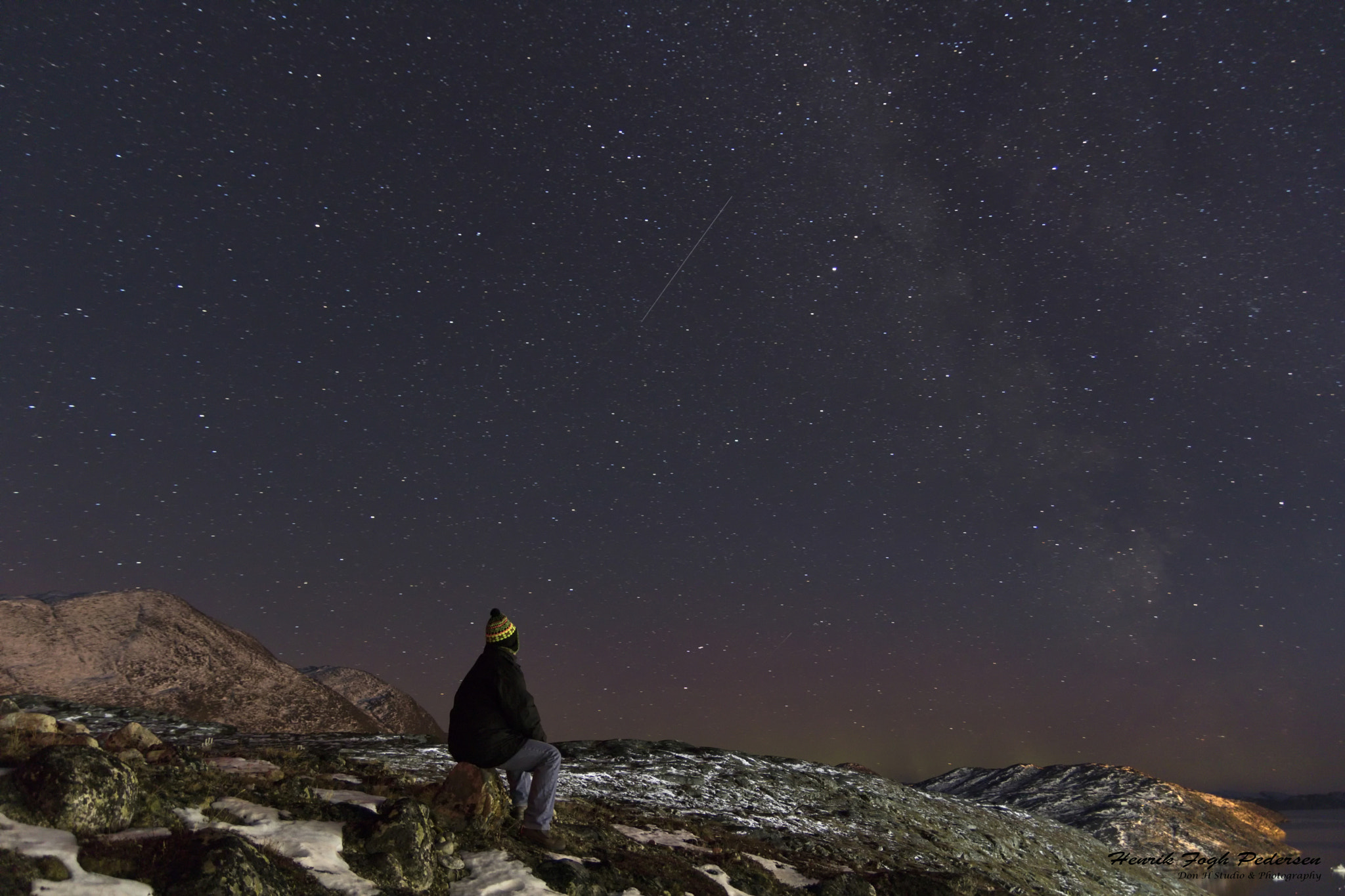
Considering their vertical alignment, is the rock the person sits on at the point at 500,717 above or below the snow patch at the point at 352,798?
above

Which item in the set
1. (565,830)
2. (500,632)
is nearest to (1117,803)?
(565,830)

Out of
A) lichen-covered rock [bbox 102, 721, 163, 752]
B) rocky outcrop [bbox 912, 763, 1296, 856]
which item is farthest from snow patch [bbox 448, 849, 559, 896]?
rocky outcrop [bbox 912, 763, 1296, 856]

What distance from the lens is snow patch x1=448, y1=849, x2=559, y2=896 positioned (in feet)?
30.9

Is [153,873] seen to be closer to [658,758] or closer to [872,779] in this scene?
[658,758]

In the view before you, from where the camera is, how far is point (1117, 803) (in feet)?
390

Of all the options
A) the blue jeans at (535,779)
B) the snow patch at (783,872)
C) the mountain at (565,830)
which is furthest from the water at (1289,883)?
the blue jeans at (535,779)

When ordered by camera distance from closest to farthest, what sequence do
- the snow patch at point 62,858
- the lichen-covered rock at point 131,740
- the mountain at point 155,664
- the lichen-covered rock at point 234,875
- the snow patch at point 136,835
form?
the snow patch at point 62,858
the lichen-covered rock at point 234,875
the snow patch at point 136,835
the lichen-covered rock at point 131,740
the mountain at point 155,664

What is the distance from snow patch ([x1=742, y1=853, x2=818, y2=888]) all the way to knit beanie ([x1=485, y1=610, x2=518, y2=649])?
8891 mm

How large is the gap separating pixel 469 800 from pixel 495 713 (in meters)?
1.67

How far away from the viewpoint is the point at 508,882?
9.77 meters

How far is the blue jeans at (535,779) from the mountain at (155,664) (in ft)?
243

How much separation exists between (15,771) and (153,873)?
8.60 feet

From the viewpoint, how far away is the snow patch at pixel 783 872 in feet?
52.2

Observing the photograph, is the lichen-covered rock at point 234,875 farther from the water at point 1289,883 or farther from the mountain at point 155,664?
the water at point 1289,883
